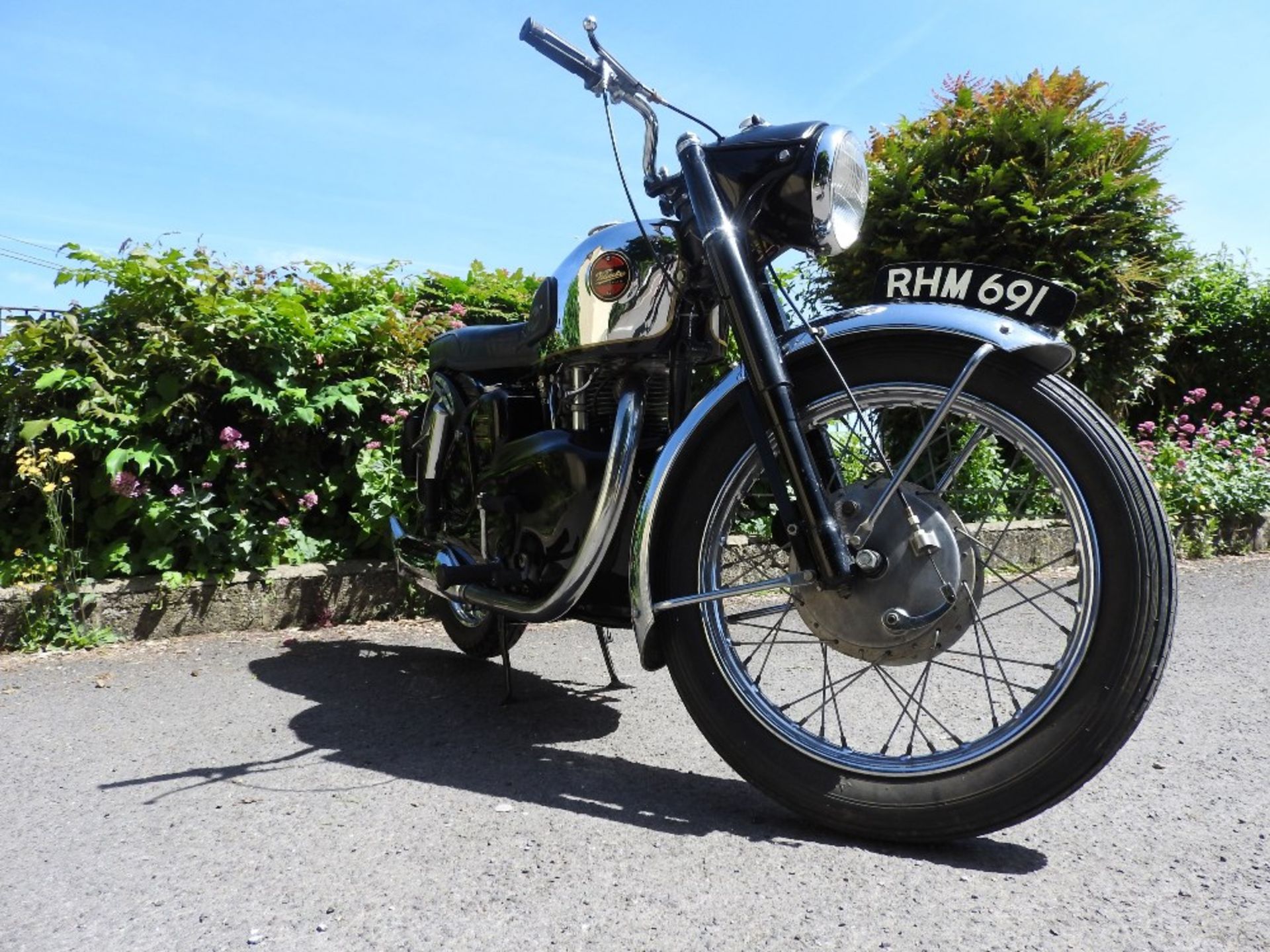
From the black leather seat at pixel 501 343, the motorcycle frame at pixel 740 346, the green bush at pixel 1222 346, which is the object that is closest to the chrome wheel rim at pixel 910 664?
the motorcycle frame at pixel 740 346

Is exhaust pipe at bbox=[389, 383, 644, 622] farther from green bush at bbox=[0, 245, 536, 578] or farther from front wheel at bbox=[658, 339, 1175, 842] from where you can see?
green bush at bbox=[0, 245, 536, 578]

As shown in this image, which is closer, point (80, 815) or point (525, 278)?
point (80, 815)

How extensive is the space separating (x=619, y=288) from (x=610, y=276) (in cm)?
4

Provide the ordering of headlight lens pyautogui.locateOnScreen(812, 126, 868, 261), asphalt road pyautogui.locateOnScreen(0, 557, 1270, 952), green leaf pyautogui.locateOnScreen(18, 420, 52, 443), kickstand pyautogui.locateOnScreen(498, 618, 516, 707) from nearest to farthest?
asphalt road pyautogui.locateOnScreen(0, 557, 1270, 952)
headlight lens pyautogui.locateOnScreen(812, 126, 868, 261)
kickstand pyautogui.locateOnScreen(498, 618, 516, 707)
green leaf pyautogui.locateOnScreen(18, 420, 52, 443)

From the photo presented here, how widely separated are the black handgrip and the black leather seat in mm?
570

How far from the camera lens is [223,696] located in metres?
3.32

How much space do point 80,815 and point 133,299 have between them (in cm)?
298

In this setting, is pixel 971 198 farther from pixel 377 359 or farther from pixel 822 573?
→ pixel 822 573

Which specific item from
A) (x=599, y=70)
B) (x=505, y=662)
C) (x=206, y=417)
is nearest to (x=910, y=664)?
(x=505, y=662)

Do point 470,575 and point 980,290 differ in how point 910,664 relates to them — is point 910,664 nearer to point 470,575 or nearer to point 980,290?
point 980,290

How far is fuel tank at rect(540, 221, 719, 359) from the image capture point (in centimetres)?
260

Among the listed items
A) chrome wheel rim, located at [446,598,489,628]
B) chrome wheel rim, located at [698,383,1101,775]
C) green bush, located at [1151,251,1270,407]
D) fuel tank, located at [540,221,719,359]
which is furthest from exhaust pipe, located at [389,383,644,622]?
green bush, located at [1151,251,1270,407]

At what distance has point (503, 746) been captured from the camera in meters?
2.72

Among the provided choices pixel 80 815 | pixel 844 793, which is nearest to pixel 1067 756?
pixel 844 793
